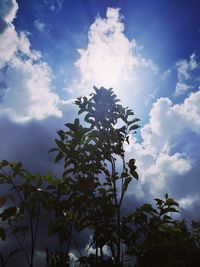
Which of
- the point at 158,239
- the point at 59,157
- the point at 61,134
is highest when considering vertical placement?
the point at 61,134

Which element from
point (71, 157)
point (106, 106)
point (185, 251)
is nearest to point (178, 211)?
point (185, 251)

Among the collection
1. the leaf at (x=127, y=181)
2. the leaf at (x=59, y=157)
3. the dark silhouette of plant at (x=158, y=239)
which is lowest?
the dark silhouette of plant at (x=158, y=239)

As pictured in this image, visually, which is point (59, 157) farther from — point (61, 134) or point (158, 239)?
point (158, 239)

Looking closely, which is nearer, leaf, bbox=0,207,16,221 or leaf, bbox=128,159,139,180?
leaf, bbox=0,207,16,221

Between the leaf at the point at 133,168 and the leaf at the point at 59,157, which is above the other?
the leaf at the point at 59,157

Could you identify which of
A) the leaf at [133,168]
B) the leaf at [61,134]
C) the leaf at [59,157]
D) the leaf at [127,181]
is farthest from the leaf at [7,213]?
the leaf at [133,168]

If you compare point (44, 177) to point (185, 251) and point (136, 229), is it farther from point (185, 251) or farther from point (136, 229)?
point (185, 251)

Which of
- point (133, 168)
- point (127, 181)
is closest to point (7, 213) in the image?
point (127, 181)

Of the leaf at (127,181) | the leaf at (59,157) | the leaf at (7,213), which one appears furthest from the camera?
the leaf at (127,181)

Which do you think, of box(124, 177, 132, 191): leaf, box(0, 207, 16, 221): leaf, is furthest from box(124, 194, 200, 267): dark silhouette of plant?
box(0, 207, 16, 221): leaf

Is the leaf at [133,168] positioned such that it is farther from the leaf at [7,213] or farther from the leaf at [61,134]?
the leaf at [7,213]

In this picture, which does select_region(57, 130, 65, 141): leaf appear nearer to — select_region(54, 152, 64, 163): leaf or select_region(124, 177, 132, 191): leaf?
select_region(54, 152, 64, 163): leaf

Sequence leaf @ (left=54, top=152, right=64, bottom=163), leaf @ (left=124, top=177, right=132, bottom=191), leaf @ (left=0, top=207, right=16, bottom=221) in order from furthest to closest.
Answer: leaf @ (left=124, top=177, right=132, bottom=191) → leaf @ (left=54, top=152, right=64, bottom=163) → leaf @ (left=0, top=207, right=16, bottom=221)

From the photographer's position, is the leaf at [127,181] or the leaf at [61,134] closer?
the leaf at [61,134]
